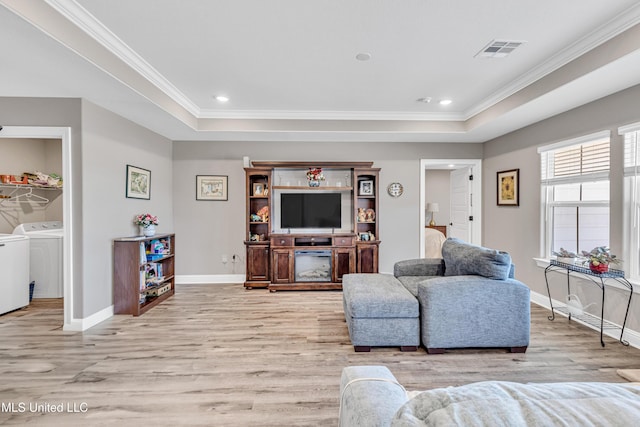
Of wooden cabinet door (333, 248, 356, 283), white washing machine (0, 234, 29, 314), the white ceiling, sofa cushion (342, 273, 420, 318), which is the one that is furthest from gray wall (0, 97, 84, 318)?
wooden cabinet door (333, 248, 356, 283)

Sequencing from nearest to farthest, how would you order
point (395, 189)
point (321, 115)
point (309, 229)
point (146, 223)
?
point (146, 223)
point (321, 115)
point (309, 229)
point (395, 189)

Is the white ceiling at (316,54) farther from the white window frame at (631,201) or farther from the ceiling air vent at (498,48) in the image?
the white window frame at (631,201)

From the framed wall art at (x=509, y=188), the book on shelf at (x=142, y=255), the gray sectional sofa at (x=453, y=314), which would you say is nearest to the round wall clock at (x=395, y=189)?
the framed wall art at (x=509, y=188)

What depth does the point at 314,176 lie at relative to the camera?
489 centimetres

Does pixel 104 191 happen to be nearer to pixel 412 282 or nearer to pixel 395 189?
pixel 412 282

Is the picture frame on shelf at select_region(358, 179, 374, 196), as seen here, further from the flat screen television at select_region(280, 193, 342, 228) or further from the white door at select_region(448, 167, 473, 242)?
the white door at select_region(448, 167, 473, 242)

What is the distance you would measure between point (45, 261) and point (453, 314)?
5.20m

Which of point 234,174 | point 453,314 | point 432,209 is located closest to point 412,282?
point 453,314

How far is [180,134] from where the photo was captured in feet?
15.1

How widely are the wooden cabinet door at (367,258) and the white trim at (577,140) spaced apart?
2.66 metres

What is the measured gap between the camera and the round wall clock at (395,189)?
5.17 meters

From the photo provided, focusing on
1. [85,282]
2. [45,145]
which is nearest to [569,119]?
[85,282]

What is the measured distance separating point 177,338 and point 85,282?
123 cm

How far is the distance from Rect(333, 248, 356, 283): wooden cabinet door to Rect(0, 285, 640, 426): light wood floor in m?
1.14
